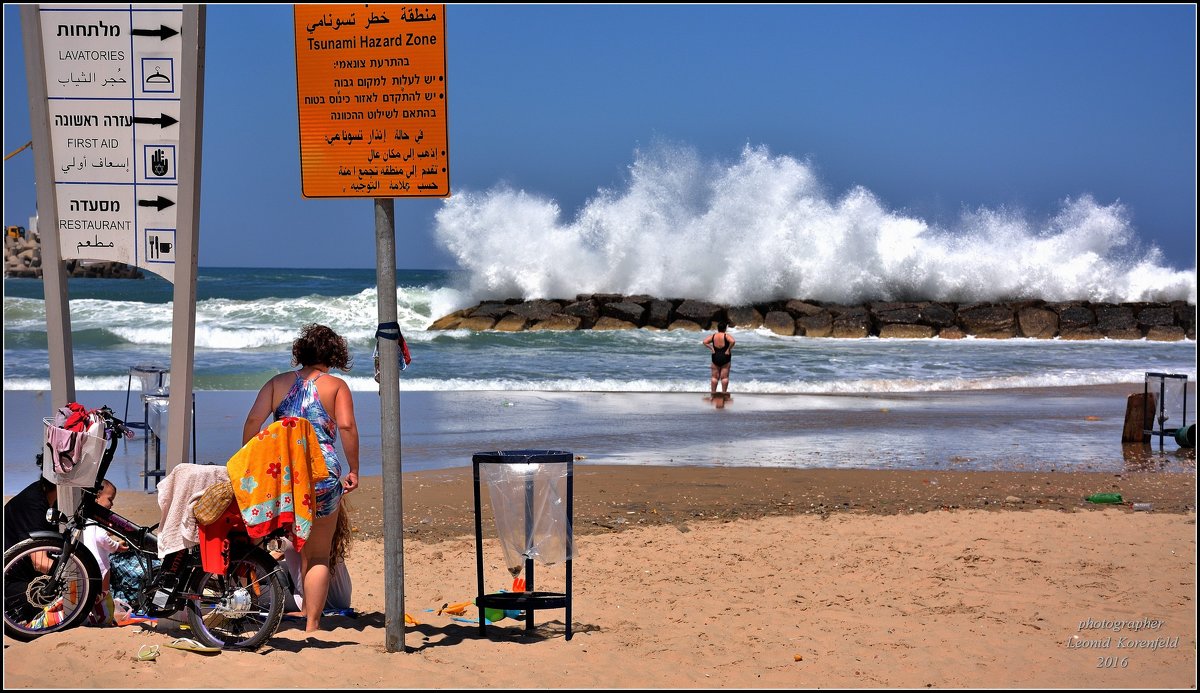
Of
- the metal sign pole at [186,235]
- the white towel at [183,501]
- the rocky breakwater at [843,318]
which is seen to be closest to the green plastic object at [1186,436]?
the metal sign pole at [186,235]

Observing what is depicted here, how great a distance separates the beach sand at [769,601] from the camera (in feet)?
13.9

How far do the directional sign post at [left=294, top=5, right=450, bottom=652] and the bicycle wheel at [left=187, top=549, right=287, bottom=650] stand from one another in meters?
0.76

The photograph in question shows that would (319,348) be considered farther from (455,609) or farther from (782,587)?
(782,587)

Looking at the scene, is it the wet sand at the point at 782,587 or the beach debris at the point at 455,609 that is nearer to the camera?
the wet sand at the point at 782,587

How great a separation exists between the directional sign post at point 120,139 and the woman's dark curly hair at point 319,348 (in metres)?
0.54

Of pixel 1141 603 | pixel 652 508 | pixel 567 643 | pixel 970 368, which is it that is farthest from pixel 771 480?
pixel 970 368

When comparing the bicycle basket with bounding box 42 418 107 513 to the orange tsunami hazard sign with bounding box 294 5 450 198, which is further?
the bicycle basket with bounding box 42 418 107 513

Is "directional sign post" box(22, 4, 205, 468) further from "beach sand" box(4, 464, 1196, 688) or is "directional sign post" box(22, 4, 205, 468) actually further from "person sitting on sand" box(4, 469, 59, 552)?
"beach sand" box(4, 464, 1196, 688)

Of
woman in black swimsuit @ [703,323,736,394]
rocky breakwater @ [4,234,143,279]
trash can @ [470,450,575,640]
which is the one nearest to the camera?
trash can @ [470,450,575,640]

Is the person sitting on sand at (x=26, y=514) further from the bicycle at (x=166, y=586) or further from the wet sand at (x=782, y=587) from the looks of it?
the wet sand at (x=782, y=587)

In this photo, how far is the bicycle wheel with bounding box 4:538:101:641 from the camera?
4.31 m

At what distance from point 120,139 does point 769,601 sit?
390cm

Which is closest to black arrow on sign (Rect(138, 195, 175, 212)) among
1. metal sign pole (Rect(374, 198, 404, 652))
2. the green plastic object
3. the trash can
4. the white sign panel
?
the white sign panel

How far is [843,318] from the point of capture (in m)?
34.2
